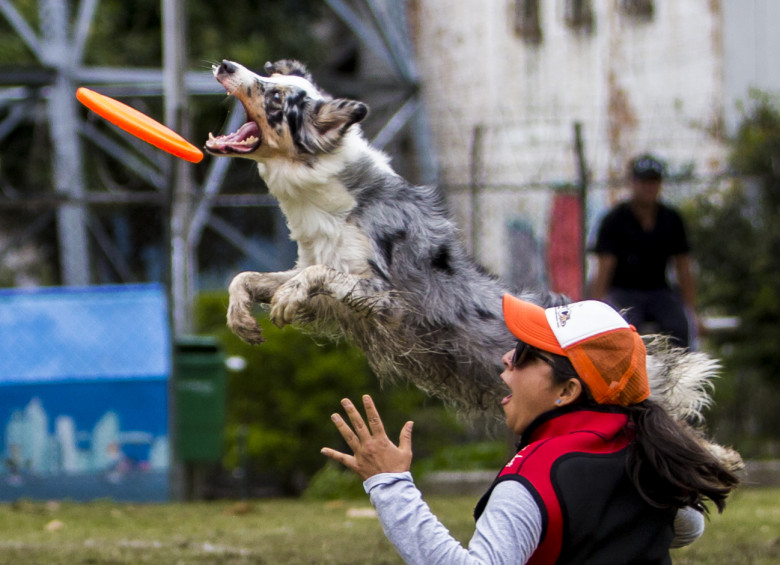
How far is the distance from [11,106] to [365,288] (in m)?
13.6

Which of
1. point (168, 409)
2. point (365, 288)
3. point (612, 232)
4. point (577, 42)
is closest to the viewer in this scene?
point (365, 288)

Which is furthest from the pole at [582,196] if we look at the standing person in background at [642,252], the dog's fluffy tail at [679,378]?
the dog's fluffy tail at [679,378]

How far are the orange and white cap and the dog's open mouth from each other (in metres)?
1.70

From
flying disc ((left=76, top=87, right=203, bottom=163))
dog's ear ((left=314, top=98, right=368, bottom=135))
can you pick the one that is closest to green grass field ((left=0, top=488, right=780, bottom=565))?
flying disc ((left=76, top=87, right=203, bottom=163))

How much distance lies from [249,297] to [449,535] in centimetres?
192

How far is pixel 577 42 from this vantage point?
1777 cm

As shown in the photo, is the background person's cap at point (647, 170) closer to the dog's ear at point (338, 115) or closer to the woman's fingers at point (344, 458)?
the dog's ear at point (338, 115)

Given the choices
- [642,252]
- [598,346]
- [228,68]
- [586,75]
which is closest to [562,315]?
[598,346]

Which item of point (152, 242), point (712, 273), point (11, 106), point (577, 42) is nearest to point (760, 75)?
point (577, 42)

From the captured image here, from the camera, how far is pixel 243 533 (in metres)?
6.18

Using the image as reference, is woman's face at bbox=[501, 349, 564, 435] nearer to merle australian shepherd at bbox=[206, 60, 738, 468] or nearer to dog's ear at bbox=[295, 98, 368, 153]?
merle australian shepherd at bbox=[206, 60, 738, 468]

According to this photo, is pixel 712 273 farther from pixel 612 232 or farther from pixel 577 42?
pixel 577 42

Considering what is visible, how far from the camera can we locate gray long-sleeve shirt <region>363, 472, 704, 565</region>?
2.41m

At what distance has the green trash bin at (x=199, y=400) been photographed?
856 cm
